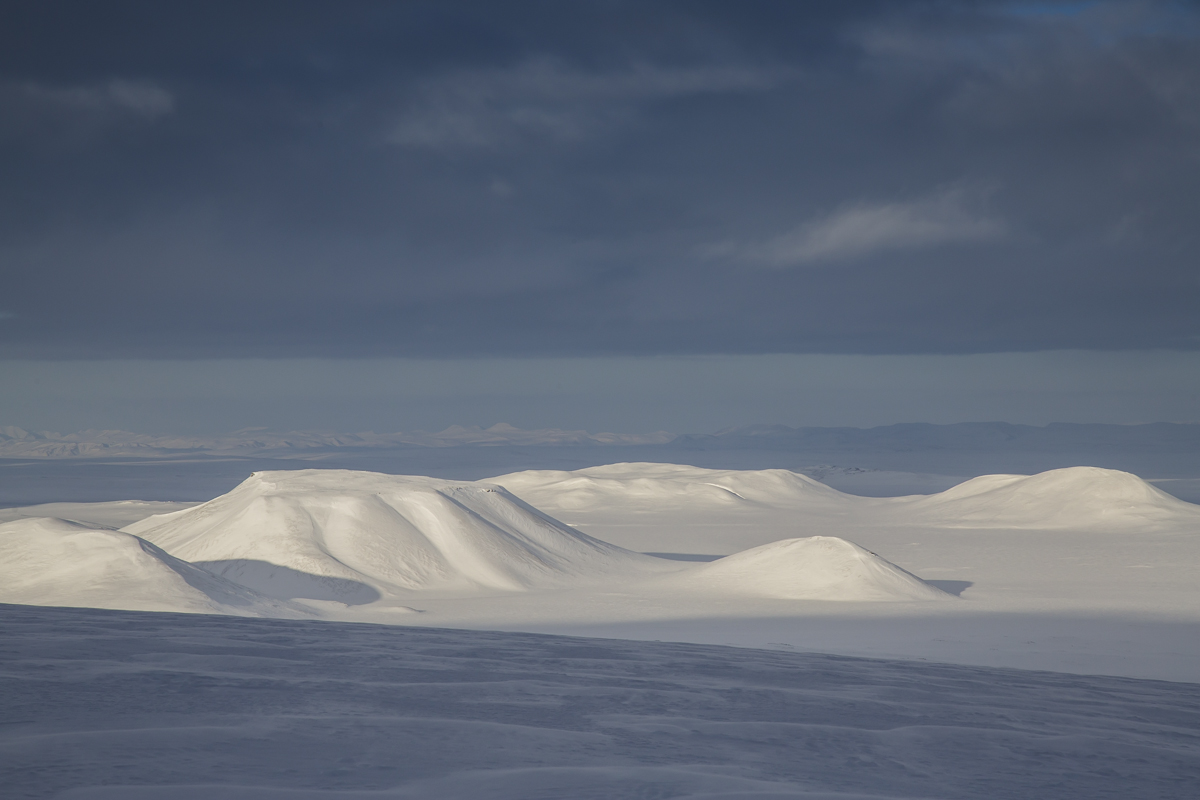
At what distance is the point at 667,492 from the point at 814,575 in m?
57.1

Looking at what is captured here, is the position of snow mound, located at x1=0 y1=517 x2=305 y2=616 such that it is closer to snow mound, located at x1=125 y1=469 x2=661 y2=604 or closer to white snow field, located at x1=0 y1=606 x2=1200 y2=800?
snow mound, located at x1=125 y1=469 x2=661 y2=604

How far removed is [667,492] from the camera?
8862 cm

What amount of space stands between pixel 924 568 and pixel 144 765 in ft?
121

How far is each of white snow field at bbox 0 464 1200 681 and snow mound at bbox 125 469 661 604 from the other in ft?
0.29

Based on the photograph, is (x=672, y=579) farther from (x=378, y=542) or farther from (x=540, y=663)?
(x=540, y=663)

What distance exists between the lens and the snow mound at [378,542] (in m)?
31.6

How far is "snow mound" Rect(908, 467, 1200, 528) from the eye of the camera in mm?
62906

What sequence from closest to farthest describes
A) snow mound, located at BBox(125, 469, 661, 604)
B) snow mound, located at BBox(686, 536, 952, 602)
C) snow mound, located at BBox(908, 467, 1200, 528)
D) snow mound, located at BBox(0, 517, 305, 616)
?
snow mound, located at BBox(0, 517, 305, 616) < snow mound, located at BBox(686, 536, 952, 602) < snow mound, located at BBox(125, 469, 661, 604) < snow mound, located at BBox(908, 467, 1200, 528)

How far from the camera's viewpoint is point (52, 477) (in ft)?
453

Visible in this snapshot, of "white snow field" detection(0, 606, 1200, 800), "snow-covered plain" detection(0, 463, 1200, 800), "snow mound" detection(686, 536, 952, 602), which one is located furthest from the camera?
"snow mound" detection(686, 536, 952, 602)

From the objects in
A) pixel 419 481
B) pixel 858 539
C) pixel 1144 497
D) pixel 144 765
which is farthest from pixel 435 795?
pixel 1144 497

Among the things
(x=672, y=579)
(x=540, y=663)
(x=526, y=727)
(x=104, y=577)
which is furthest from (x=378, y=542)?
(x=526, y=727)

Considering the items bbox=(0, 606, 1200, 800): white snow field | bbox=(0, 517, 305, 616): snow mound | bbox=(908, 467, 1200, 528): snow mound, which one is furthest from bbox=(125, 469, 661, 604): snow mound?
bbox=(908, 467, 1200, 528): snow mound

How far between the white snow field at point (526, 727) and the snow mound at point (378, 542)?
58.1 ft
